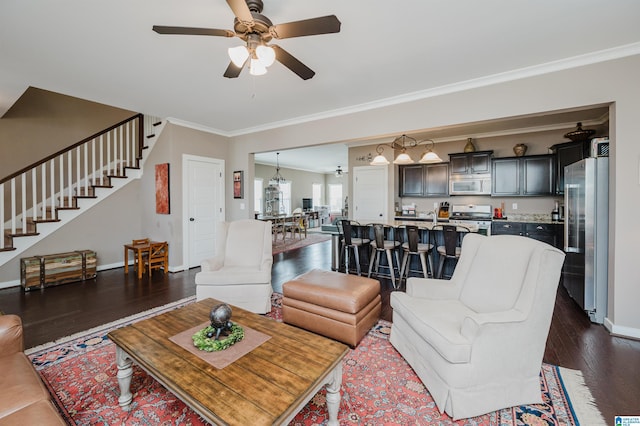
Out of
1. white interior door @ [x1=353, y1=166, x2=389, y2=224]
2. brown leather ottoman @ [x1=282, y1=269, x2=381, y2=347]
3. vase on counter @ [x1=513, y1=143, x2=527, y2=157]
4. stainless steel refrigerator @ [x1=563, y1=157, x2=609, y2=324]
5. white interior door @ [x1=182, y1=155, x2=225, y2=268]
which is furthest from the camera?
white interior door @ [x1=353, y1=166, x2=389, y2=224]

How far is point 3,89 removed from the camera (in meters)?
3.63

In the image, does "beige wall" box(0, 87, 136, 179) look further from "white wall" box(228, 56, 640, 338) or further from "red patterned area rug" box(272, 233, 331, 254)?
"white wall" box(228, 56, 640, 338)

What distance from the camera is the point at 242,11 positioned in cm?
176

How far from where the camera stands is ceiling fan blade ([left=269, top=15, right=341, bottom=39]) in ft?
5.71

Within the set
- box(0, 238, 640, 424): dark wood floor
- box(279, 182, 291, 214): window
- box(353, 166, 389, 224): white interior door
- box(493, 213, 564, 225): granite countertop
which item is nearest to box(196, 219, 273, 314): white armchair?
box(0, 238, 640, 424): dark wood floor

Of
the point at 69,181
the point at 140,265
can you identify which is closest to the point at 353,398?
the point at 140,265

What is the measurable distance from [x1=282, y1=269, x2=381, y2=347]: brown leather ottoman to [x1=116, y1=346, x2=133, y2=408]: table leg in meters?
1.35

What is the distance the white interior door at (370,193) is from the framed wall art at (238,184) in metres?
2.81

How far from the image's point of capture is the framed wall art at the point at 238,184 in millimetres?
5746

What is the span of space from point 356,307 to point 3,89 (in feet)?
16.7

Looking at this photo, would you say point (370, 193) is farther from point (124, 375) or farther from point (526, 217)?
point (124, 375)

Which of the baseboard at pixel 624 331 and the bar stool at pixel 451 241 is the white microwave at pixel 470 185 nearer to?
the bar stool at pixel 451 241

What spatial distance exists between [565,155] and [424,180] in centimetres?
244

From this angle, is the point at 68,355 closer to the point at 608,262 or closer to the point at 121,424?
the point at 121,424
